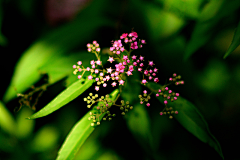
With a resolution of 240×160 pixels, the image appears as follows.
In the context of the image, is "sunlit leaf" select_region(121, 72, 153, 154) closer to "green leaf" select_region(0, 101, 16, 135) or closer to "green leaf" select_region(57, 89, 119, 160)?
"green leaf" select_region(57, 89, 119, 160)

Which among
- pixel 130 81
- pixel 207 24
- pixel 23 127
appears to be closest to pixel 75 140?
pixel 130 81

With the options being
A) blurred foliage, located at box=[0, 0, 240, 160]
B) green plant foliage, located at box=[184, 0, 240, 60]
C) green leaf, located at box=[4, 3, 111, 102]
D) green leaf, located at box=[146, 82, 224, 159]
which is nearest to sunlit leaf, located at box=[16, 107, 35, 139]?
blurred foliage, located at box=[0, 0, 240, 160]

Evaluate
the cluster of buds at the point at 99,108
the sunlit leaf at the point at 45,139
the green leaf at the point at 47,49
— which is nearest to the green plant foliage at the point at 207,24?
the cluster of buds at the point at 99,108

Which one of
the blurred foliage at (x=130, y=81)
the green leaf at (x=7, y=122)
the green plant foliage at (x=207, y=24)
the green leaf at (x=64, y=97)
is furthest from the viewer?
the green leaf at (x=7, y=122)

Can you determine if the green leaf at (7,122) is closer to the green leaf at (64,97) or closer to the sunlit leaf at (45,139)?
the sunlit leaf at (45,139)

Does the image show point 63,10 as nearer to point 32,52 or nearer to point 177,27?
point 32,52

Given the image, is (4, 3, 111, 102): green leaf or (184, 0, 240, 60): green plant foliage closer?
(184, 0, 240, 60): green plant foliage
